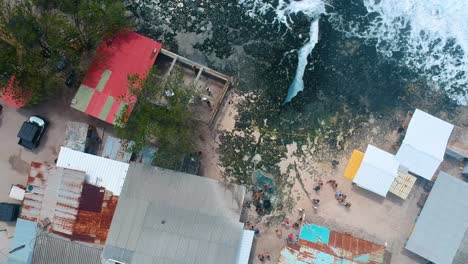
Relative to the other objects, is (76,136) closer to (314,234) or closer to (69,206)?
(69,206)

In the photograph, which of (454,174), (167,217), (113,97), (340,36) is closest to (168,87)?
(113,97)

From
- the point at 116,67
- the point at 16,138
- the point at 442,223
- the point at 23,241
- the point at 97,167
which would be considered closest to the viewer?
the point at 23,241

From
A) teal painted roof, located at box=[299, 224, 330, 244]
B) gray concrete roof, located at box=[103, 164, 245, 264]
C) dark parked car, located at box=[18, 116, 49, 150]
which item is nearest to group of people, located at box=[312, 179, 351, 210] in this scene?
teal painted roof, located at box=[299, 224, 330, 244]

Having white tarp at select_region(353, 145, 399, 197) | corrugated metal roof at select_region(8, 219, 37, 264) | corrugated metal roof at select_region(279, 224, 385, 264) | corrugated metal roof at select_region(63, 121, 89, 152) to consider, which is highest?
white tarp at select_region(353, 145, 399, 197)

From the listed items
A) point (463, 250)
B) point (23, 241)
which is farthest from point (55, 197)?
point (463, 250)

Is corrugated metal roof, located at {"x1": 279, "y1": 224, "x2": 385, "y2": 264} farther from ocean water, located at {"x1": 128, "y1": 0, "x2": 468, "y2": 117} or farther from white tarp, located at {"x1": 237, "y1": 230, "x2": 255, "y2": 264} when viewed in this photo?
ocean water, located at {"x1": 128, "y1": 0, "x2": 468, "y2": 117}

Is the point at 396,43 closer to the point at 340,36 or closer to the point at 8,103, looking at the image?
the point at 340,36
